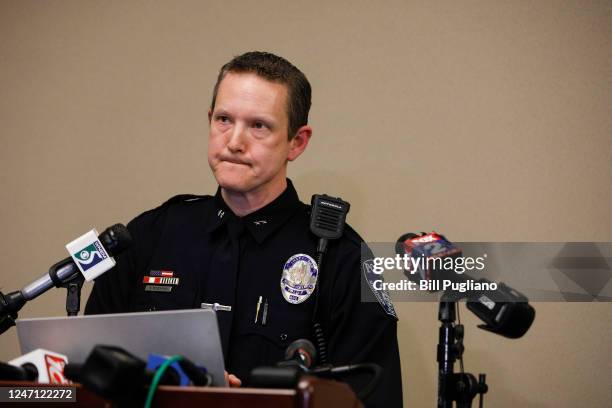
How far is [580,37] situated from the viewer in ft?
7.36

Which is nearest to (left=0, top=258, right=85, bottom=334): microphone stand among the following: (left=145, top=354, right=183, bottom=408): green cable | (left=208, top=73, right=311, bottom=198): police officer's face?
(left=208, top=73, right=311, bottom=198): police officer's face

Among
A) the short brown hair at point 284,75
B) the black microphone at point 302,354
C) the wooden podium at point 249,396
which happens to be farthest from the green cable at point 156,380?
the short brown hair at point 284,75

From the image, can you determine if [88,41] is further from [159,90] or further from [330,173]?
[330,173]

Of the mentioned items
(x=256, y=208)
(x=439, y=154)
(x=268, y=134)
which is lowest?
(x=256, y=208)

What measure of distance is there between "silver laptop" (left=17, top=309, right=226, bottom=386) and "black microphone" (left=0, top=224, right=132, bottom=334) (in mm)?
239

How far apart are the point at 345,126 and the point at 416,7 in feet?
1.60

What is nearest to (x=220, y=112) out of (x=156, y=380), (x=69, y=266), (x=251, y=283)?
(x=251, y=283)

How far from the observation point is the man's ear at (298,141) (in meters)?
1.90

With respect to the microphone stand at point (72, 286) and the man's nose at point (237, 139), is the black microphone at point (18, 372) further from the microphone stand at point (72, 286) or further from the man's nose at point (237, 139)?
the man's nose at point (237, 139)

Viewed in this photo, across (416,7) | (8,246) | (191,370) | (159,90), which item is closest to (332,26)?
(416,7)

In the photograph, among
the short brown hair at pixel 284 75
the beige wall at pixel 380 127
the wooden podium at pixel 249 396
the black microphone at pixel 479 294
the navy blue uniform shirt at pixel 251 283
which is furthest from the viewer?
the beige wall at pixel 380 127

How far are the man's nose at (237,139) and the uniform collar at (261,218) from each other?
0.21 m

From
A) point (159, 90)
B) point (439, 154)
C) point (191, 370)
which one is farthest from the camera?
point (159, 90)

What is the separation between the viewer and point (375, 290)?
5.76 ft
